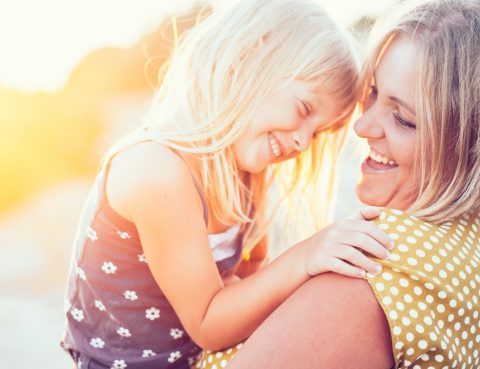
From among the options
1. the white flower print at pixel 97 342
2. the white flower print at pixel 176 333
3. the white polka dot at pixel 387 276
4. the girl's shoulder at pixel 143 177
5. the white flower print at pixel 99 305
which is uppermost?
the girl's shoulder at pixel 143 177

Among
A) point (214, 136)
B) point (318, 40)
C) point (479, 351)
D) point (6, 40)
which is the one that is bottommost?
point (479, 351)

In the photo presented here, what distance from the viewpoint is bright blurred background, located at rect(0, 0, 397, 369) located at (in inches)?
138

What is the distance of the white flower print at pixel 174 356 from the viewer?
6.32 ft

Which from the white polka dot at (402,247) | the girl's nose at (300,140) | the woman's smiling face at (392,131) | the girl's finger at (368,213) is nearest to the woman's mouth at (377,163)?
the woman's smiling face at (392,131)

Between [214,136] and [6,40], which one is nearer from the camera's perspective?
[214,136]

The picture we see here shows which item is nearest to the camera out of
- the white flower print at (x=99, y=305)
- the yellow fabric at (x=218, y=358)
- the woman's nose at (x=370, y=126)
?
the yellow fabric at (x=218, y=358)

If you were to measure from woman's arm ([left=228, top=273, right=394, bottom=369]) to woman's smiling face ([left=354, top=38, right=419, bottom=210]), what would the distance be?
572 mm

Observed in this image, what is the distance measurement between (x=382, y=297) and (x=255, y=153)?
92 centimetres

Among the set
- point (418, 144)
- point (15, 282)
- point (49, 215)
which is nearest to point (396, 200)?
point (418, 144)

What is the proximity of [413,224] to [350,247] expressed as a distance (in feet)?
0.49

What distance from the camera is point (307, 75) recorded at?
79.9 inches

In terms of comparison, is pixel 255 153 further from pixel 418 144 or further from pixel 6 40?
pixel 6 40

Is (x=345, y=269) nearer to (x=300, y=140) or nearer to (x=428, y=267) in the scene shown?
(x=428, y=267)

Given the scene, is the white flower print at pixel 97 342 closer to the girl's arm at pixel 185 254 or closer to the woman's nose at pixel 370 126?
the girl's arm at pixel 185 254
